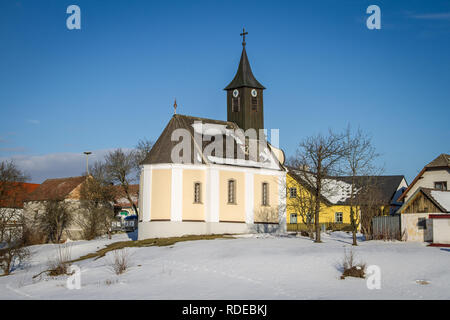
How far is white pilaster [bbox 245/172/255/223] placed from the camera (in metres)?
42.4

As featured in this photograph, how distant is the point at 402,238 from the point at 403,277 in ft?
43.8

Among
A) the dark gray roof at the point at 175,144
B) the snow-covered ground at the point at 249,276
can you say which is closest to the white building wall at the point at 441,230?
the snow-covered ground at the point at 249,276

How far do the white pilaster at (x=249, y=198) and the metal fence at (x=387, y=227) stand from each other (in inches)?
401

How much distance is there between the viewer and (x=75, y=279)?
2258 centimetres

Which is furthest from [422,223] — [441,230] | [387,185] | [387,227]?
[387,185]

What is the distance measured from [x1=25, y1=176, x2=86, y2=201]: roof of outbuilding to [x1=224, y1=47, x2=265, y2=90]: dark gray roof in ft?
67.2

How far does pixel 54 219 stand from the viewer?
51500mm

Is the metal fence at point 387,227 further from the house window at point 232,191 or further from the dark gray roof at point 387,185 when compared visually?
the dark gray roof at point 387,185

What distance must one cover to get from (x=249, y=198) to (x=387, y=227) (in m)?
11.6

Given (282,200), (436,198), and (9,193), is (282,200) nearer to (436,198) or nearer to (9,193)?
(436,198)
